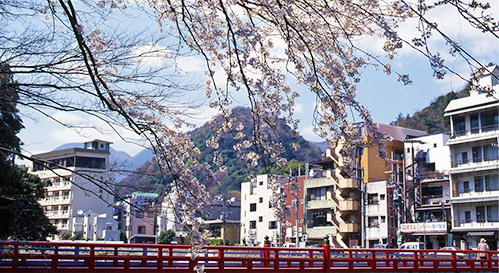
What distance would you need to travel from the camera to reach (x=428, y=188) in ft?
118

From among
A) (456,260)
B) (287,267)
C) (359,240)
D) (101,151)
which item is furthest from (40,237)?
(101,151)

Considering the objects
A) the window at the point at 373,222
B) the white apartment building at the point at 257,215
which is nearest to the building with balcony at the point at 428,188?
the window at the point at 373,222

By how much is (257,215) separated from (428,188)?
1766 centimetres

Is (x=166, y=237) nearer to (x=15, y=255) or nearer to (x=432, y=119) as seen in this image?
(x=432, y=119)

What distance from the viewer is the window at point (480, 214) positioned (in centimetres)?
3110

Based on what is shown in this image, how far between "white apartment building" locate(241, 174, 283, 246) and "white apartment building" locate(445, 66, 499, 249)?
17.7 metres

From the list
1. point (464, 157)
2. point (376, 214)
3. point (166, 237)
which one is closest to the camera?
point (464, 157)

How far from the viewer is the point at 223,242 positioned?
1934 inches

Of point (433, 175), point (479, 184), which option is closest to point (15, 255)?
point (479, 184)

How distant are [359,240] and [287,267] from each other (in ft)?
85.8

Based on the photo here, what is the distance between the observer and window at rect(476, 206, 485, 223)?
31097 mm

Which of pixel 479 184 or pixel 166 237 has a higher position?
pixel 479 184

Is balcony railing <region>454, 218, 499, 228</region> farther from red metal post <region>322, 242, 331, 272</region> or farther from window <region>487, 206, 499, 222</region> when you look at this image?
red metal post <region>322, 242, 331, 272</region>

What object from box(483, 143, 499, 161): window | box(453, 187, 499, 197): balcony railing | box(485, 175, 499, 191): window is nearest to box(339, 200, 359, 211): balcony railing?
box(453, 187, 499, 197): balcony railing
